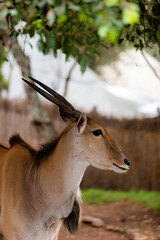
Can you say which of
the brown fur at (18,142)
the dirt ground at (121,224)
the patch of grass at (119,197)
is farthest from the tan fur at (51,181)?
the patch of grass at (119,197)

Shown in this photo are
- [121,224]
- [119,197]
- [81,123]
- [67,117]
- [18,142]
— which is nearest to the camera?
[81,123]

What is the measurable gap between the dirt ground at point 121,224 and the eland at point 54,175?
188cm

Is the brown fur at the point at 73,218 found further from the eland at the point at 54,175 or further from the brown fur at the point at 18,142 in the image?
the brown fur at the point at 18,142


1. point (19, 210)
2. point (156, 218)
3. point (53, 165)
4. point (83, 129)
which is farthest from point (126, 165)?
point (156, 218)

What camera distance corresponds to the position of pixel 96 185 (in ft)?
33.9

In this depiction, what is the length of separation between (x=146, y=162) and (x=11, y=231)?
7.13 m

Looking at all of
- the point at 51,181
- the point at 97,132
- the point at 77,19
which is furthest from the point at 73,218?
the point at 77,19

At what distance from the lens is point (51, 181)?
3.29m

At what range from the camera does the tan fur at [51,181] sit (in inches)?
121

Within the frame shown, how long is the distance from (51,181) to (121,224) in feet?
13.0

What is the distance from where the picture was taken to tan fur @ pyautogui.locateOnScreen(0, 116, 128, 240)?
307cm

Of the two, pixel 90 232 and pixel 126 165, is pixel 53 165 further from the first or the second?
pixel 90 232

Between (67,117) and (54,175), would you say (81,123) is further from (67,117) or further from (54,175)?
(54,175)

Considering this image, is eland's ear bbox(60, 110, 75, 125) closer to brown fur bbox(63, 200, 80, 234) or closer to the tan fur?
the tan fur
